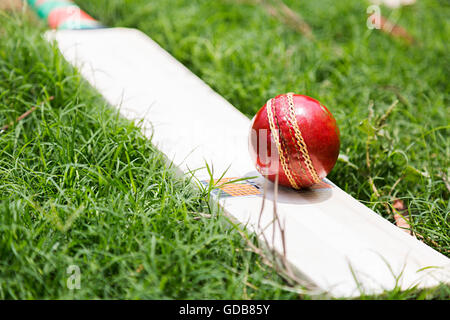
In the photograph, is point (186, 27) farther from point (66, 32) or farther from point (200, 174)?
point (200, 174)

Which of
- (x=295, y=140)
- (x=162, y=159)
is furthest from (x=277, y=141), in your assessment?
(x=162, y=159)

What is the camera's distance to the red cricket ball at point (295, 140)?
204 cm

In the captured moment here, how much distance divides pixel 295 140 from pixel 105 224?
0.77 metres

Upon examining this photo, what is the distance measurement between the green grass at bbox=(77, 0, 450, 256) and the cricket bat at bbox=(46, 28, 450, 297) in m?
0.33

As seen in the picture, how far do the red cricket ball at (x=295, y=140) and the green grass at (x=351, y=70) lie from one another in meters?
0.48

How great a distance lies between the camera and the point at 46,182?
2.09 meters

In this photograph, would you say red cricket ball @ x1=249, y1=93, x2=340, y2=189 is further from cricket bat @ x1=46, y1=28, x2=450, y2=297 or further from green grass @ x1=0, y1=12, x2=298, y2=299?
green grass @ x1=0, y1=12, x2=298, y2=299

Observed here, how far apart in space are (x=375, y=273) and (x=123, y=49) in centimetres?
244

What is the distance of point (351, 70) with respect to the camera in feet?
12.5

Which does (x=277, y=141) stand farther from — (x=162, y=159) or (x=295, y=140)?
(x=162, y=159)

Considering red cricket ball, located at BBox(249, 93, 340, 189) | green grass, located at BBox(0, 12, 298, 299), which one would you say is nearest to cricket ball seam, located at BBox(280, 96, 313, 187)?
red cricket ball, located at BBox(249, 93, 340, 189)

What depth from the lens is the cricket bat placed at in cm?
174

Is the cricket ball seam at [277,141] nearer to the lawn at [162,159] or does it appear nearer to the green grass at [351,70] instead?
the lawn at [162,159]

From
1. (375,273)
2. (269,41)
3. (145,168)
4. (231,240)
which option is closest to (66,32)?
(269,41)
